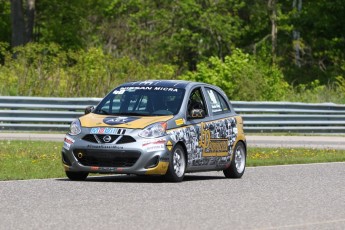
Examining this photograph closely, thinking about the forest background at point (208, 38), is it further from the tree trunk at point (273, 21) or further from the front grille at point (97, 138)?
the front grille at point (97, 138)

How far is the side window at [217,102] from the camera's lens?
18844 mm

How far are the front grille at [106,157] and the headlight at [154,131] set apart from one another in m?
0.30

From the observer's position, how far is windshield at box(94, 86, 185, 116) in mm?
17641

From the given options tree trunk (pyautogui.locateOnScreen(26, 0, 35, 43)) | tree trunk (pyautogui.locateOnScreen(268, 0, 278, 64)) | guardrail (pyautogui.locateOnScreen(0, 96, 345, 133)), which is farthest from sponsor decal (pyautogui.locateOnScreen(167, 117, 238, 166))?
tree trunk (pyautogui.locateOnScreen(268, 0, 278, 64))

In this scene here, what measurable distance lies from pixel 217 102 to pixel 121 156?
2798mm

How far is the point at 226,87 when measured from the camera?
40188 millimetres

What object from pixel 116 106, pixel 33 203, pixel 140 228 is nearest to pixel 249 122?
pixel 116 106

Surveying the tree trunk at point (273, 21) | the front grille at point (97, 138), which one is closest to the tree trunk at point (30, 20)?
the tree trunk at point (273, 21)

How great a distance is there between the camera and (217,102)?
1903 cm

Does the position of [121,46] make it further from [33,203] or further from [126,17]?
[33,203]

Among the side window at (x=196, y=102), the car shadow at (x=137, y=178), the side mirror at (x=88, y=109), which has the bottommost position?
the car shadow at (x=137, y=178)

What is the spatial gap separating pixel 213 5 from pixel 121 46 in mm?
9093

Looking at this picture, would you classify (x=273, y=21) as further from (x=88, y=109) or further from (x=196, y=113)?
(x=88, y=109)

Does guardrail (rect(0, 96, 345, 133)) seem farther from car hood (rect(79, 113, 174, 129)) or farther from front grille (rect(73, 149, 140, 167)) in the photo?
front grille (rect(73, 149, 140, 167))
